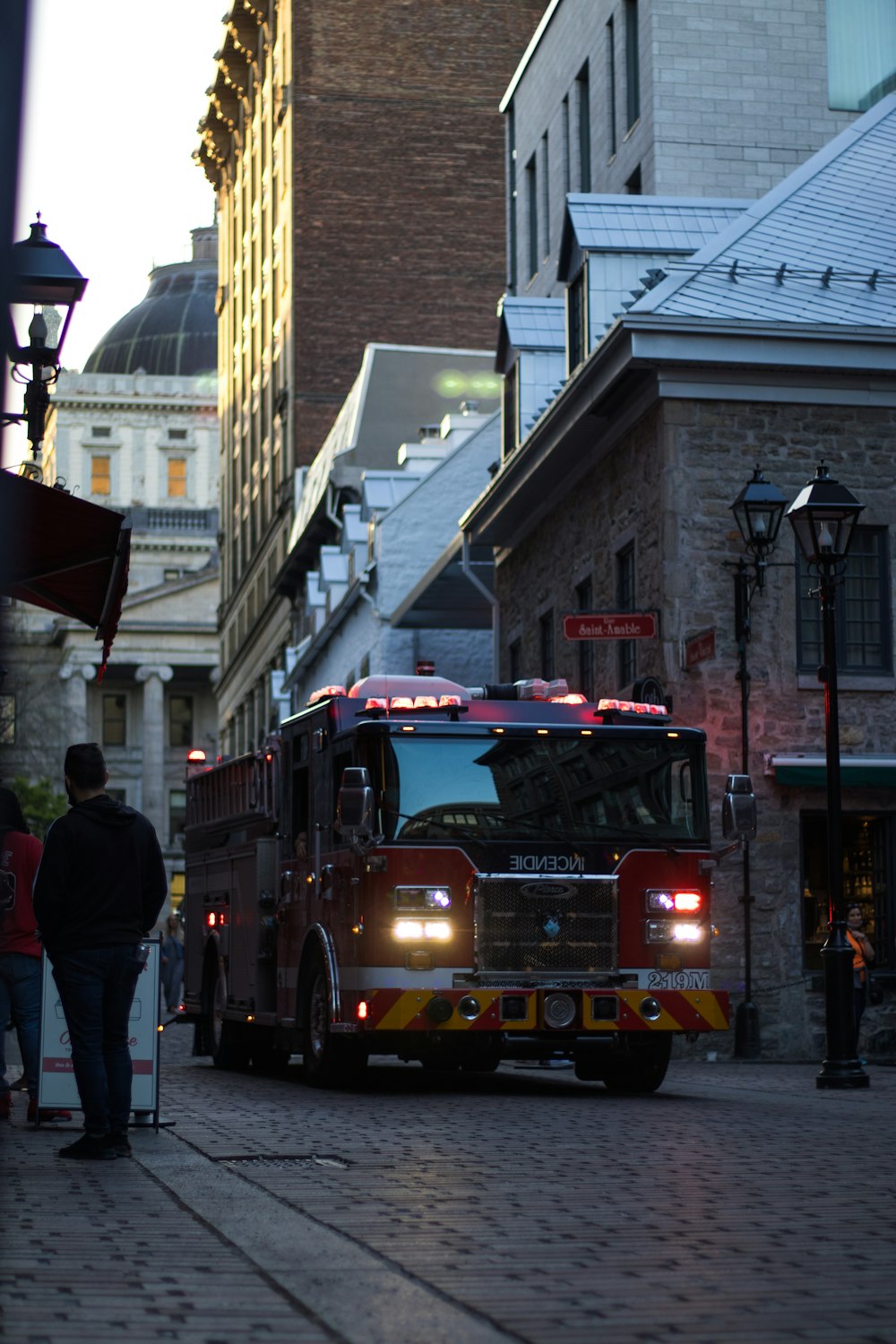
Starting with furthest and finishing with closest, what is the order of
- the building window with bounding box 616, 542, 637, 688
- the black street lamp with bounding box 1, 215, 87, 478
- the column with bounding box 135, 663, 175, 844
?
the column with bounding box 135, 663, 175, 844 → the building window with bounding box 616, 542, 637, 688 → the black street lamp with bounding box 1, 215, 87, 478

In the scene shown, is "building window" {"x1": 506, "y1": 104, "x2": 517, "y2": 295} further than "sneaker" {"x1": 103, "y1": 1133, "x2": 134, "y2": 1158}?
Yes

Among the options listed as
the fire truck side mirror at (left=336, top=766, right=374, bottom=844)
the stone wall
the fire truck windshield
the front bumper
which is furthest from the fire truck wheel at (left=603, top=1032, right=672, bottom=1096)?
the stone wall

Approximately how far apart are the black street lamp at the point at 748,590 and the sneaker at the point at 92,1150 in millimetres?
12624

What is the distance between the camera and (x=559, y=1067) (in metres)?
20.9

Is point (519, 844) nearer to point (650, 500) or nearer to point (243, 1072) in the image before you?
point (243, 1072)

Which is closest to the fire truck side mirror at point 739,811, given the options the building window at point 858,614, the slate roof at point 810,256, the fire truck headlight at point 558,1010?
the fire truck headlight at point 558,1010

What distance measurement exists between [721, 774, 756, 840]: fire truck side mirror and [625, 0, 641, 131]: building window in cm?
1775

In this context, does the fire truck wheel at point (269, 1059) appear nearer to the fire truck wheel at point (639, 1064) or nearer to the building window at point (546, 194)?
the fire truck wheel at point (639, 1064)

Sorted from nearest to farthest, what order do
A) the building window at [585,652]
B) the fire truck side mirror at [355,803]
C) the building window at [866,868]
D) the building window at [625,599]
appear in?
the fire truck side mirror at [355,803] < the building window at [866,868] < the building window at [625,599] < the building window at [585,652]

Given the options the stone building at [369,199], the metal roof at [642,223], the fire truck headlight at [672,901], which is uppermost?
the stone building at [369,199]

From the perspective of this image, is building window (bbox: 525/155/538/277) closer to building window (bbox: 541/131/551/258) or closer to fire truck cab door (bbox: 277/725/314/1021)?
building window (bbox: 541/131/551/258)

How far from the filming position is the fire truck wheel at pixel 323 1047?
52.2ft

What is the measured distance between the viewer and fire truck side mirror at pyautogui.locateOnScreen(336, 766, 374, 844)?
14594 millimetres

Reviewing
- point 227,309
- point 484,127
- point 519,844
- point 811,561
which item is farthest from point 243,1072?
point 227,309
